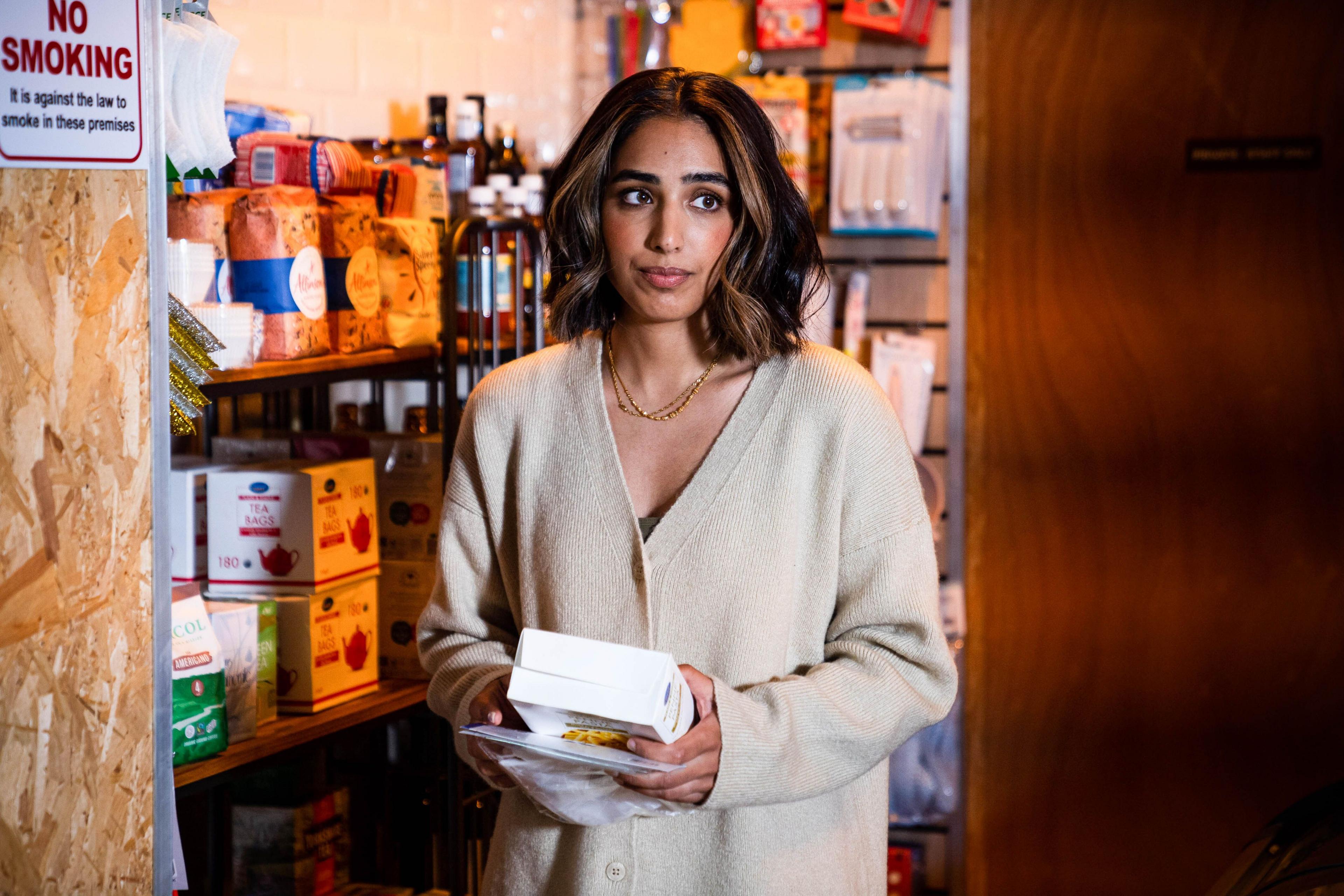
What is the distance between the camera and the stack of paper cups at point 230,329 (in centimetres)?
194

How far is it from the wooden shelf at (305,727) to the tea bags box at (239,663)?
0.03 m

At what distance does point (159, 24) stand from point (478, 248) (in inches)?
49.5

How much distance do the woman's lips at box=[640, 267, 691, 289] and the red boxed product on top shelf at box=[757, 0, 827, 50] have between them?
2274 mm

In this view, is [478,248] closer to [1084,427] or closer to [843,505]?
[843,505]

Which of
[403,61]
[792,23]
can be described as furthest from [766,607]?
[792,23]

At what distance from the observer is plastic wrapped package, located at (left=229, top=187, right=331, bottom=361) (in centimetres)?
204

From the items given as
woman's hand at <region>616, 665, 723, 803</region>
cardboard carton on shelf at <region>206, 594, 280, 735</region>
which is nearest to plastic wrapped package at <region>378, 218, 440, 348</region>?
cardboard carton on shelf at <region>206, 594, 280, 735</region>

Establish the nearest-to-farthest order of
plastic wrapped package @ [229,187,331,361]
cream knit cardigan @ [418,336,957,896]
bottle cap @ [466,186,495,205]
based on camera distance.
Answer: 1. cream knit cardigan @ [418,336,957,896]
2. plastic wrapped package @ [229,187,331,361]
3. bottle cap @ [466,186,495,205]

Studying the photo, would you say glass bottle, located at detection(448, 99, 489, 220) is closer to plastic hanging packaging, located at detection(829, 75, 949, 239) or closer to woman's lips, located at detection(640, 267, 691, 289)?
plastic hanging packaging, located at detection(829, 75, 949, 239)

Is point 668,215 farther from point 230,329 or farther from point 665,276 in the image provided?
point 230,329

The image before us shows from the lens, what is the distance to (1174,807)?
3660 millimetres

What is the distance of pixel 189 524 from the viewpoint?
2213 millimetres

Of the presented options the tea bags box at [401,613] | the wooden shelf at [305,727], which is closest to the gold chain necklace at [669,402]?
the wooden shelf at [305,727]

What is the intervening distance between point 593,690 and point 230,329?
1.01 metres
